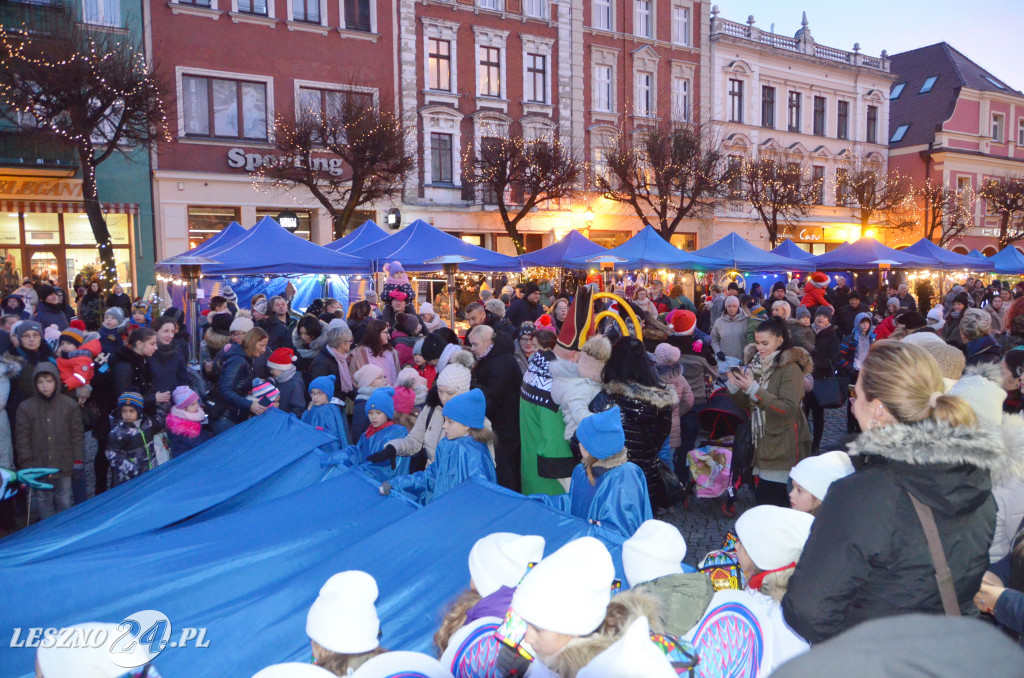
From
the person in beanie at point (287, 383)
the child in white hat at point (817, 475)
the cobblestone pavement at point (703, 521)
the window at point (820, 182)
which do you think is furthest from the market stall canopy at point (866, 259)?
the window at point (820, 182)

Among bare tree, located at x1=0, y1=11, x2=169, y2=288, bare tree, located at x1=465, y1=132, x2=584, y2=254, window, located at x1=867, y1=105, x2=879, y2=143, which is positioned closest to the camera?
bare tree, located at x1=0, y1=11, x2=169, y2=288

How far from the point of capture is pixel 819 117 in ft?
114

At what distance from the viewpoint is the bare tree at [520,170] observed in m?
23.6

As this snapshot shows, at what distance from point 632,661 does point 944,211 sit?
131ft

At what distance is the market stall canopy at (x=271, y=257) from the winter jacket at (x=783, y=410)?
23.2ft

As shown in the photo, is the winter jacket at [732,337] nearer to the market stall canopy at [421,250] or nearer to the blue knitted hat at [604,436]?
the market stall canopy at [421,250]

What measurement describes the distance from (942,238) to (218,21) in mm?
32847

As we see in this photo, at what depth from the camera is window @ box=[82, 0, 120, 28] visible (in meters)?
18.9

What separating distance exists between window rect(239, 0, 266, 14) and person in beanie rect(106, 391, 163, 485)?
18.7m

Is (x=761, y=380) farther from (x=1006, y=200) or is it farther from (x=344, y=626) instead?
(x=1006, y=200)

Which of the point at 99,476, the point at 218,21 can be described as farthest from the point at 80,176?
the point at 99,476

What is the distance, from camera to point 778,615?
2369 mm

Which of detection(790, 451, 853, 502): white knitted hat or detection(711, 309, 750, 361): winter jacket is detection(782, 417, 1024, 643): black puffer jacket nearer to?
detection(790, 451, 853, 502): white knitted hat

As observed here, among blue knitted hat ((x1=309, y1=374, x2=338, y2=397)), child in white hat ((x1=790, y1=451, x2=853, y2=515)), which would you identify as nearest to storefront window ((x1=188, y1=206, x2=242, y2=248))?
blue knitted hat ((x1=309, y1=374, x2=338, y2=397))
